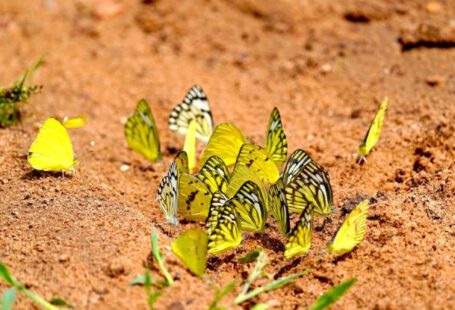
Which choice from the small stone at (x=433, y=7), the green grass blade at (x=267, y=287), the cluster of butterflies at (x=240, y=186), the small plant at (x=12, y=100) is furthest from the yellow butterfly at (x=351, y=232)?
the small stone at (x=433, y=7)

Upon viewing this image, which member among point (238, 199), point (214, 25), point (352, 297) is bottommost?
point (352, 297)

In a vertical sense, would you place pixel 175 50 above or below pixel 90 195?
above

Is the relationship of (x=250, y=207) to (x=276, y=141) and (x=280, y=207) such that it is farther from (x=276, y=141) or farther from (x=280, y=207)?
(x=276, y=141)

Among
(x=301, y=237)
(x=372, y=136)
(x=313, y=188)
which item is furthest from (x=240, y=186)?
(x=372, y=136)

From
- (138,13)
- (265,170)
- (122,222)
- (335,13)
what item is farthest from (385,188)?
(138,13)

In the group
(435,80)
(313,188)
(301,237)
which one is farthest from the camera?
(435,80)

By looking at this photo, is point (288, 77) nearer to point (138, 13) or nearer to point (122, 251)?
point (138, 13)

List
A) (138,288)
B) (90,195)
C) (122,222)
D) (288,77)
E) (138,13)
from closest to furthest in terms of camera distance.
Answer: (138,288) → (122,222) → (90,195) → (288,77) → (138,13)

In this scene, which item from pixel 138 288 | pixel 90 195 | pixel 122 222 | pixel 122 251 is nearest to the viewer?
pixel 138 288
